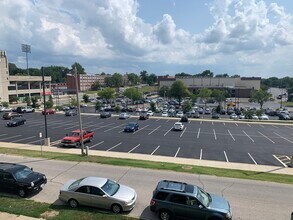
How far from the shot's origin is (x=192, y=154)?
79.5 feet

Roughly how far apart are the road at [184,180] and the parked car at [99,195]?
61cm

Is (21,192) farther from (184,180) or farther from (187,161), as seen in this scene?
(187,161)

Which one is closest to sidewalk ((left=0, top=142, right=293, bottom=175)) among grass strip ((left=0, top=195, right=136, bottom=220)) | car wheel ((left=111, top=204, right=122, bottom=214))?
car wheel ((left=111, top=204, right=122, bottom=214))

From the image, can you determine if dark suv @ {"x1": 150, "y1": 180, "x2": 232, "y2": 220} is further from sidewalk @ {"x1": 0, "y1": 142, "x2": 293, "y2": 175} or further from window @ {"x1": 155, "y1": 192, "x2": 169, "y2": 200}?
sidewalk @ {"x1": 0, "y1": 142, "x2": 293, "y2": 175}

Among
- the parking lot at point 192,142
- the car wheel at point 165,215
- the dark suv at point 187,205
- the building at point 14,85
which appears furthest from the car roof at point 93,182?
the building at point 14,85

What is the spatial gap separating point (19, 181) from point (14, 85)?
90626 mm

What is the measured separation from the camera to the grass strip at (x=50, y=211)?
35.4ft

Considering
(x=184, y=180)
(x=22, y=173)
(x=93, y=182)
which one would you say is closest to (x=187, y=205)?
(x=93, y=182)

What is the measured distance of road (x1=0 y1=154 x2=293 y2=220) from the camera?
11797 millimetres

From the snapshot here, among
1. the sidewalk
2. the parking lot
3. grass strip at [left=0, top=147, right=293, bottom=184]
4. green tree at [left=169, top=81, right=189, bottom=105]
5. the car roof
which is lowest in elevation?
the parking lot

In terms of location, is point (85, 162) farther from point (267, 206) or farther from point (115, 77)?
point (115, 77)

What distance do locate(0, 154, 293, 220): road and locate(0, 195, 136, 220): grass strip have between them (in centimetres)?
76

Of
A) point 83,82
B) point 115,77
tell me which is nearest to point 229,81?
point 115,77

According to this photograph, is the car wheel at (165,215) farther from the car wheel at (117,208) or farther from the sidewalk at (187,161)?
the sidewalk at (187,161)
